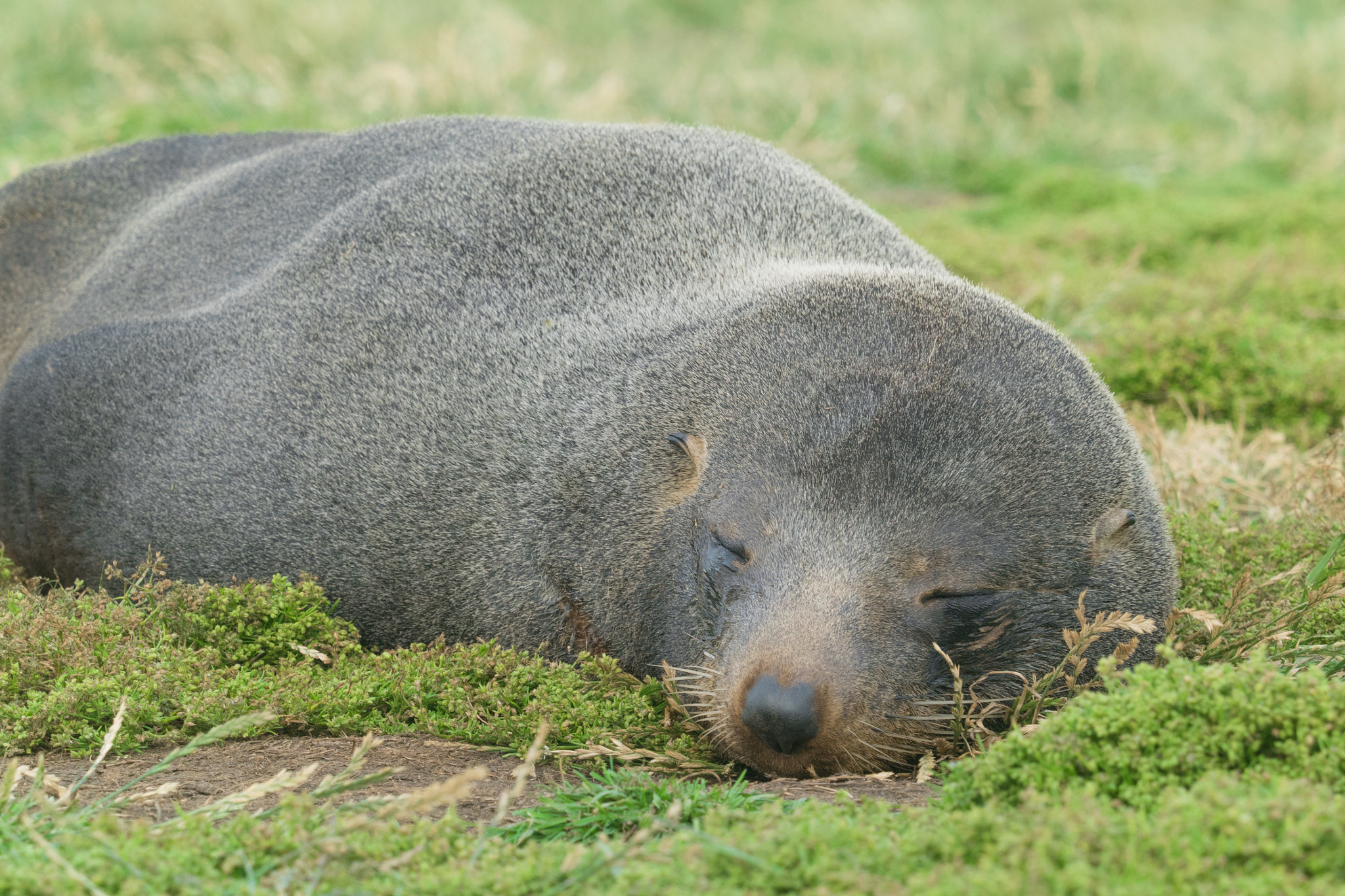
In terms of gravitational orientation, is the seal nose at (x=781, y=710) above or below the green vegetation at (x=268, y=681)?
above

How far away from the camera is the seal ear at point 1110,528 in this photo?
3.43 meters

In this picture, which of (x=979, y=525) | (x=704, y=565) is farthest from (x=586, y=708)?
(x=979, y=525)

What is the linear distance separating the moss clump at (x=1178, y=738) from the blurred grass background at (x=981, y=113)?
11.6 ft

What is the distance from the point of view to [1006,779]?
2.55 m

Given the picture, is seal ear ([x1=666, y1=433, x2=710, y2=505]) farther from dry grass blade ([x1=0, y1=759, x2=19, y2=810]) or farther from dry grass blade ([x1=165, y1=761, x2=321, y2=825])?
dry grass blade ([x1=0, y1=759, x2=19, y2=810])

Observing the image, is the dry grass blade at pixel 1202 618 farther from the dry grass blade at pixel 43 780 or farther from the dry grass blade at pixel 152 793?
the dry grass blade at pixel 43 780

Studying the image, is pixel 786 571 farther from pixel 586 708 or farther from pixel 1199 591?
pixel 1199 591

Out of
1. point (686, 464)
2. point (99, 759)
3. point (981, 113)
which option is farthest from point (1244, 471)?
point (981, 113)

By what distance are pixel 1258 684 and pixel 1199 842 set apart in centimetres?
51

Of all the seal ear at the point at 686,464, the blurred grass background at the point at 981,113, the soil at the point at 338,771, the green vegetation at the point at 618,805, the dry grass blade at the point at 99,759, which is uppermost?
the blurred grass background at the point at 981,113

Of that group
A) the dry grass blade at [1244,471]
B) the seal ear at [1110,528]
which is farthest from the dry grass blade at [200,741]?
the dry grass blade at [1244,471]

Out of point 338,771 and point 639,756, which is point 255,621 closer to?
point 338,771

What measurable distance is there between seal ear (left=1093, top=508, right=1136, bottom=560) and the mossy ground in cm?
28

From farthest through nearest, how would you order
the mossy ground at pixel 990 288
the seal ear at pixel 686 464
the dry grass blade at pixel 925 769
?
1. the seal ear at pixel 686 464
2. the dry grass blade at pixel 925 769
3. the mossy ground at pixel 990 288
